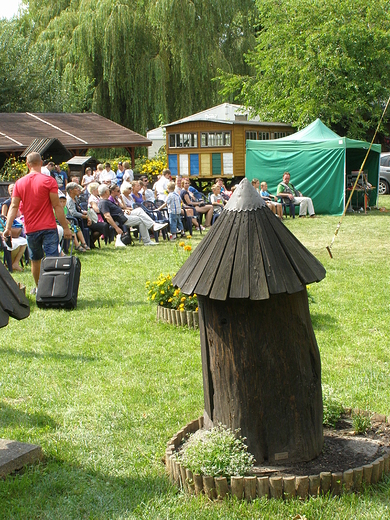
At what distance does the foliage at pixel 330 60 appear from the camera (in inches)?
1094

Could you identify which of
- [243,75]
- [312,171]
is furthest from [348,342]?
[243,75]

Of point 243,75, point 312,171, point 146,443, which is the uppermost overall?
point 243,75

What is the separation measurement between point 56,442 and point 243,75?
3231 cm

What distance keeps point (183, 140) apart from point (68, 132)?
17.0 feet

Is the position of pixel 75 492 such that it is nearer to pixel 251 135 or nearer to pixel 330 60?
pixel 330 60

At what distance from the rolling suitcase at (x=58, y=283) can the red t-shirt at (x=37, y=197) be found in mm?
488

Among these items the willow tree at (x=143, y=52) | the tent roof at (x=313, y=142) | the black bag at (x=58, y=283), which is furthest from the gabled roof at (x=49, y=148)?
the black bag at (x=58, y=283)

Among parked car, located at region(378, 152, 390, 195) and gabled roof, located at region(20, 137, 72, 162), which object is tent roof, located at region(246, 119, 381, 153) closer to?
parked car, located at region(378, 152, 390, 195)

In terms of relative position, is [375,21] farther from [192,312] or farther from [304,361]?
[304,361]

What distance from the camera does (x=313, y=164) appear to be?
20.9 meters

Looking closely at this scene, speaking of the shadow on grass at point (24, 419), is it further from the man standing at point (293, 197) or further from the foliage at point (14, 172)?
the foliage at point (14, 172)

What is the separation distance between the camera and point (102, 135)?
2795 cm

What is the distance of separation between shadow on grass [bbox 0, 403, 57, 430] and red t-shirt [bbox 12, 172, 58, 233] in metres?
3.85

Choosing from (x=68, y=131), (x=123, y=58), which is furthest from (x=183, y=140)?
(x=68, y=131)
